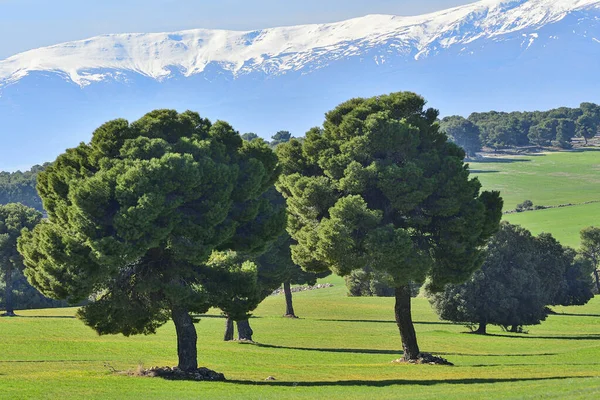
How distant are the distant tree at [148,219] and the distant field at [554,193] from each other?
83.7m

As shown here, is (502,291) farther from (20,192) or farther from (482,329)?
(20,192)

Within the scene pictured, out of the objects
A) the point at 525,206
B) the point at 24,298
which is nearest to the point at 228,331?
the point at 24,298

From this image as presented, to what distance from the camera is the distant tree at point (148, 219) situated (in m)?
30.6

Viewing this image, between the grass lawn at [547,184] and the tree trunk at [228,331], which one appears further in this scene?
the grass lawn at [547,184]

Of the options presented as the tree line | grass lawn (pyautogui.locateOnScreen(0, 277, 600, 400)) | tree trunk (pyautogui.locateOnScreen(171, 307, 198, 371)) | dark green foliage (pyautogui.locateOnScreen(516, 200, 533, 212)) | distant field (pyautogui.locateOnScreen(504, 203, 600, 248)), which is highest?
dark green foliage (pyautogui.locateOnScreen(516, 200, 533, 212))

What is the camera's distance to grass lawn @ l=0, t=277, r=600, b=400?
94.5 ft

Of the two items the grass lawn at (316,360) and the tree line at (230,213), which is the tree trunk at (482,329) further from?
the tree line at (230,213)

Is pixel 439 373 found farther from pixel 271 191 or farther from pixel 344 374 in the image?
pixel 271 191

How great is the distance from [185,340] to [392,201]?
11.8 meters

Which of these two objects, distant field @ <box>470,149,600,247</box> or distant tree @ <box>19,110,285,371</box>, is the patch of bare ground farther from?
distant field @ <box>470,149,600,247</box>

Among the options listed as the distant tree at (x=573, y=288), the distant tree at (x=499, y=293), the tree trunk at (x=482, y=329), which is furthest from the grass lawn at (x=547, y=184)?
the tree trunk at (x=482, y=329)

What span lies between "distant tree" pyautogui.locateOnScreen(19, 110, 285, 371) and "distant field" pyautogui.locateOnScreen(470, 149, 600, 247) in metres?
83.7

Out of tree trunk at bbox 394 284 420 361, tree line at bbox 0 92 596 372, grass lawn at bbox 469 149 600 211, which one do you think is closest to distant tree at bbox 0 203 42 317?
tree line at bbox 0 92 596 372

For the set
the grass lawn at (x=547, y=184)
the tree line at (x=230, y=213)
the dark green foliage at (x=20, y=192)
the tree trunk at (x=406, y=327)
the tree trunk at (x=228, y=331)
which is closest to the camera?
the tree line at (x=230, y=213)
